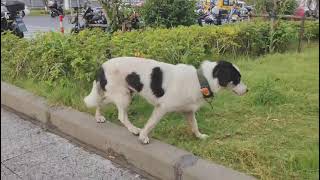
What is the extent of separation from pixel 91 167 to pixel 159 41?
2585 mm

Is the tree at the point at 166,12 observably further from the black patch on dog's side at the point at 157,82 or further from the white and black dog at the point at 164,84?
the black patch on dog's side at the point at 157,82

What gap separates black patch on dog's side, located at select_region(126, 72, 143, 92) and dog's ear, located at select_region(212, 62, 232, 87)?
0.63 meters

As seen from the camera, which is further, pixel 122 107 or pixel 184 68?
pixel 122 107

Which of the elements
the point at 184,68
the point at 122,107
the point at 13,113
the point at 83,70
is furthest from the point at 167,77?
the point at 13,113

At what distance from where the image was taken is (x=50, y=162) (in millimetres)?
3830

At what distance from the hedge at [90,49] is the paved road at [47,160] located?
0.94 metres

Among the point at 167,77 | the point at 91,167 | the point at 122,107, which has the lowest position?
the point at 91,167

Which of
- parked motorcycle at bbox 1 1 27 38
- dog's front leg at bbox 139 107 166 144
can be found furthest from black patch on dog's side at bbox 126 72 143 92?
parked motorcycle at bbox 1 1 27 38

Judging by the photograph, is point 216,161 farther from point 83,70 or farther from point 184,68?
point 83,70

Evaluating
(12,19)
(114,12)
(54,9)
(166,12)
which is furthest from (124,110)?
(54,9)

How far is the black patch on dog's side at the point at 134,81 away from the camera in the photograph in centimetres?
373

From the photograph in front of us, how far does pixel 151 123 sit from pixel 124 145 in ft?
0.99

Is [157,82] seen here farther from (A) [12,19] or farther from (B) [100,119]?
(A) [12,19]

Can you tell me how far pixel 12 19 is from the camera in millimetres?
9055
